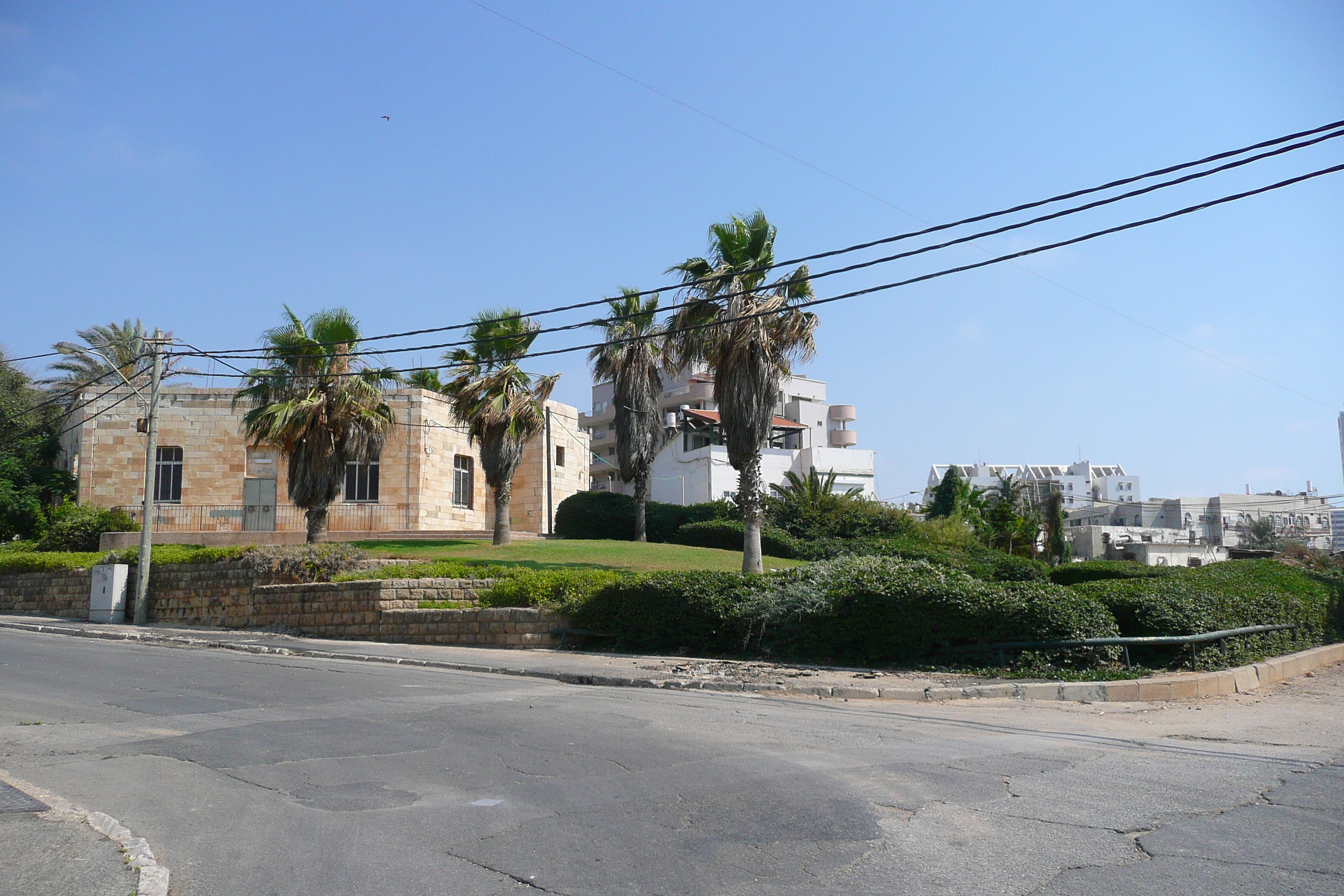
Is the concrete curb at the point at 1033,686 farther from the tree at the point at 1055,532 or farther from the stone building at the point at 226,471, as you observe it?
the tree at the point at 1055,532

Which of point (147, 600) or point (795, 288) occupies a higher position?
point (795, 288)

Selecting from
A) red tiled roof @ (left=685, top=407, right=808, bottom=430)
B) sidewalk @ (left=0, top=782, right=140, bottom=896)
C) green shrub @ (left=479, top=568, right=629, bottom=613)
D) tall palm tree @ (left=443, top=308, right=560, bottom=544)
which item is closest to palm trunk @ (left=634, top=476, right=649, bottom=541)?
tall palm tree @ (left=443, top=308, right=560, bottom=544)

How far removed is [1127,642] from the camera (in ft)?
39.1

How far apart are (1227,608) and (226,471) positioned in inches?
1396

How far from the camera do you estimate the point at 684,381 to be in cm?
7188

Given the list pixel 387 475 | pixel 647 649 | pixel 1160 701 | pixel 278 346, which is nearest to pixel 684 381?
pixel 387 475

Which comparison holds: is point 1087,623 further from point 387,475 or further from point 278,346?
point 387,475

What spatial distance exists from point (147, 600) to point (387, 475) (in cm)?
1390

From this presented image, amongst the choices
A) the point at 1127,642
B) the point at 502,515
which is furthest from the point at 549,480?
the point at 1127,642

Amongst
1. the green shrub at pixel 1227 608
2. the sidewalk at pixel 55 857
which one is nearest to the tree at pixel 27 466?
the sidewalk at pixel 55 857

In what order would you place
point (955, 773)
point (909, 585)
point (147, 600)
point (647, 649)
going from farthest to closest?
point (147, 600)
point (647, 649)
point (909, 585)
point (955, 773)

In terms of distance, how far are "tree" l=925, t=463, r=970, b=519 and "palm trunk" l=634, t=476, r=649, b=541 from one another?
1910 cm

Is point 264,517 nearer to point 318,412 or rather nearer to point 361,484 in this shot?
point 361,484

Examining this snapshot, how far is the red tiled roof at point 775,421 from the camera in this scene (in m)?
57.0
